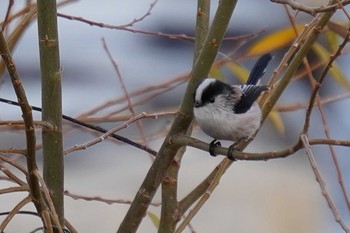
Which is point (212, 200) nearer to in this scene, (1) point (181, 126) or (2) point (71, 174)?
(2) point (71, 174)

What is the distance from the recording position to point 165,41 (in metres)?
4.41

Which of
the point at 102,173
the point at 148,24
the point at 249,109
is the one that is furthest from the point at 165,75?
the point at 249,109

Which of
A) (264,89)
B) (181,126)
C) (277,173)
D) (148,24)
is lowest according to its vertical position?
(181,126)

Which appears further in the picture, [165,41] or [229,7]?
[165,41]

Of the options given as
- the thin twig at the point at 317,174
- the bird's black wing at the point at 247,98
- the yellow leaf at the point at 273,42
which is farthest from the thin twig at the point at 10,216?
the yellow leaf at the point at 273,42

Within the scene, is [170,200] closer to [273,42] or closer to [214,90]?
[214,90]

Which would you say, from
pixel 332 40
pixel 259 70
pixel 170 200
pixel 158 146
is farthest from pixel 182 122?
pixel 158 146

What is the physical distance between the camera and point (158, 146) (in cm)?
338

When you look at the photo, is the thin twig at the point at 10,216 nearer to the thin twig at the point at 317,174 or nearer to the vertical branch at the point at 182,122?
the vertical branch at the point at 182,122

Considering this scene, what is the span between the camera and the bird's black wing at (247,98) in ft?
4.19

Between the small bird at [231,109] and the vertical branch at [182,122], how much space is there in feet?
Answer: 0.37

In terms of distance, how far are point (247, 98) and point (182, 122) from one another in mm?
282

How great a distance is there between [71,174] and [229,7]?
2601 mm

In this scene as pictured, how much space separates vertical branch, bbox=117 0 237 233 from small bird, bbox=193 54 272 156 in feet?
0.37
